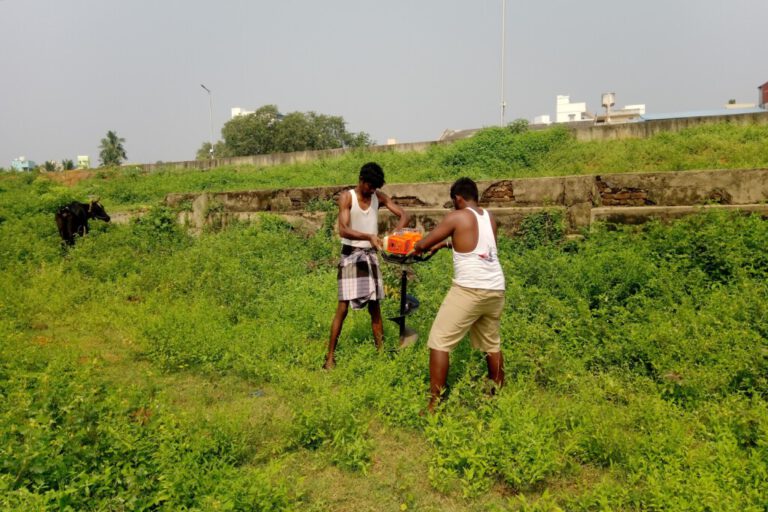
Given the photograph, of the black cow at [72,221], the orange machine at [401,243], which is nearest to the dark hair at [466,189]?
the orange machine at [401,243]

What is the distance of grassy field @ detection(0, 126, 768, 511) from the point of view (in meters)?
2.76

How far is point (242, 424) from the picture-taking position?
3385 mm

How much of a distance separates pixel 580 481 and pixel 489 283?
126 cm

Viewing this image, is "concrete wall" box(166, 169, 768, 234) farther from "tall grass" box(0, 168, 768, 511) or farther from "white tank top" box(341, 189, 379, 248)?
"white tank top" box(341, 189, 379, 248)

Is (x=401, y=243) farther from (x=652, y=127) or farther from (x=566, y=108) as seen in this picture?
(x=566, y=108)

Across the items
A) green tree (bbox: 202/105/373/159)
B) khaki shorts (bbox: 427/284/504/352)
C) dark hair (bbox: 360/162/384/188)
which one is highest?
green tree (bbox: 202/105/373/159)

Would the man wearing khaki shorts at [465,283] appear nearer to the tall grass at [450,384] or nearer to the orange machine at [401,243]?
the tall grass at [450,384]

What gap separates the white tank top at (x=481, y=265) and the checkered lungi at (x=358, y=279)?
1.10m

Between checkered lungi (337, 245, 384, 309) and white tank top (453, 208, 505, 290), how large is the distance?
1100 mm

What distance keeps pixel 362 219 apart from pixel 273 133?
135 ft

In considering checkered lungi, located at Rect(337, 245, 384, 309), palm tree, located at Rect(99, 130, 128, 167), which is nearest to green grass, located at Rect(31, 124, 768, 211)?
checkered lungi, located at Rect(337, 245, 384, 309)

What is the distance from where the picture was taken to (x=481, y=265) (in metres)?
3.50

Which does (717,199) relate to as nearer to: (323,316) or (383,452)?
(323,316)

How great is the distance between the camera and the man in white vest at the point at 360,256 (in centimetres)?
441
